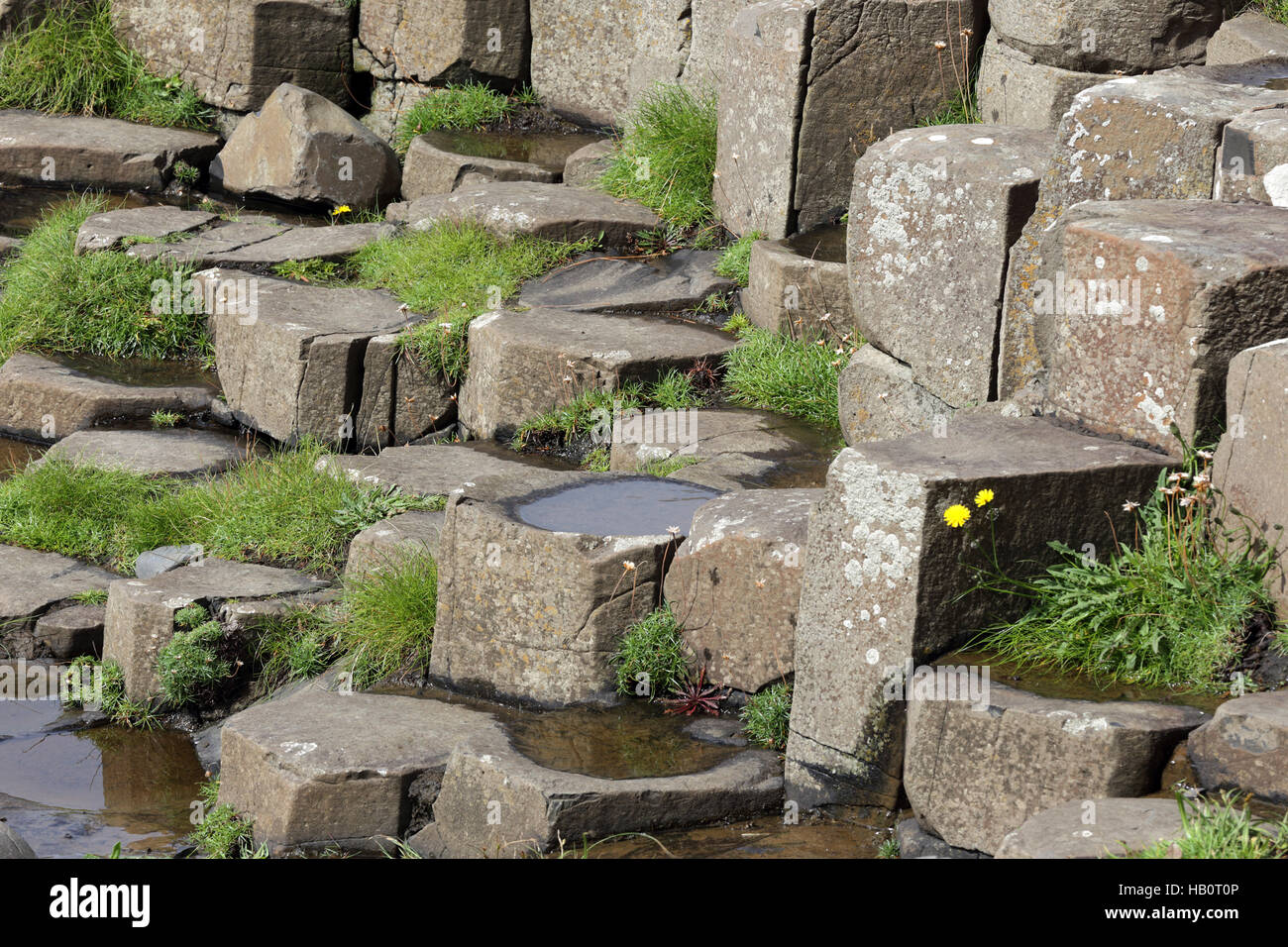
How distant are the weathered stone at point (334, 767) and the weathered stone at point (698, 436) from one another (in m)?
1.34

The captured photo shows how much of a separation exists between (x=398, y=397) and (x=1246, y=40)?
335 cm

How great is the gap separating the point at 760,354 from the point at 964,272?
4.76 feet

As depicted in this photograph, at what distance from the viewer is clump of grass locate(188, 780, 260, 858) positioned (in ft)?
12.8

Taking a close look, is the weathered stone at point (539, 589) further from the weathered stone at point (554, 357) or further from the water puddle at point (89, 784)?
the weathered stone at point (554, 357)

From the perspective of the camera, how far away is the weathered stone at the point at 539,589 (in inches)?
158

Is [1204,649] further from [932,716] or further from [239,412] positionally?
[239,412]

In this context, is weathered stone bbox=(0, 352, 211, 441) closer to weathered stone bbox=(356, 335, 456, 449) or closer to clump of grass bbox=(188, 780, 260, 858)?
weathered stone bbox=(356, 335, 456, 449)

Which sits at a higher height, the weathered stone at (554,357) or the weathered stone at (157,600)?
the weathered stone at (554,357)

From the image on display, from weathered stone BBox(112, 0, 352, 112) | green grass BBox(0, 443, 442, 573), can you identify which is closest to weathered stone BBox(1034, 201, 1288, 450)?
green grass BBox(0, 443, 442, 573)

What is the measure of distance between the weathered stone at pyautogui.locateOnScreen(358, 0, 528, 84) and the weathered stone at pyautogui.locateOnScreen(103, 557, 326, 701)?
446 centimetres

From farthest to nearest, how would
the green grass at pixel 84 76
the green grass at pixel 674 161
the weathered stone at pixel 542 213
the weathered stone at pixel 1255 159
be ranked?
the green grass at pixel 84 76 → the green grass at pixel 674 161 → the weathered stone at pixel 542 213 → the weathered stone at pixel 1255 159

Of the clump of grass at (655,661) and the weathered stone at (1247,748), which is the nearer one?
the weathered stone at (1247,748)

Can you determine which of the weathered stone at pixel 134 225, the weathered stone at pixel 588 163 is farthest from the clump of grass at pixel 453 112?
the weathered stone at pixel 134 225

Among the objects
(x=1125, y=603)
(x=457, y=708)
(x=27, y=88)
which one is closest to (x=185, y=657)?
(x=457, y=708)
